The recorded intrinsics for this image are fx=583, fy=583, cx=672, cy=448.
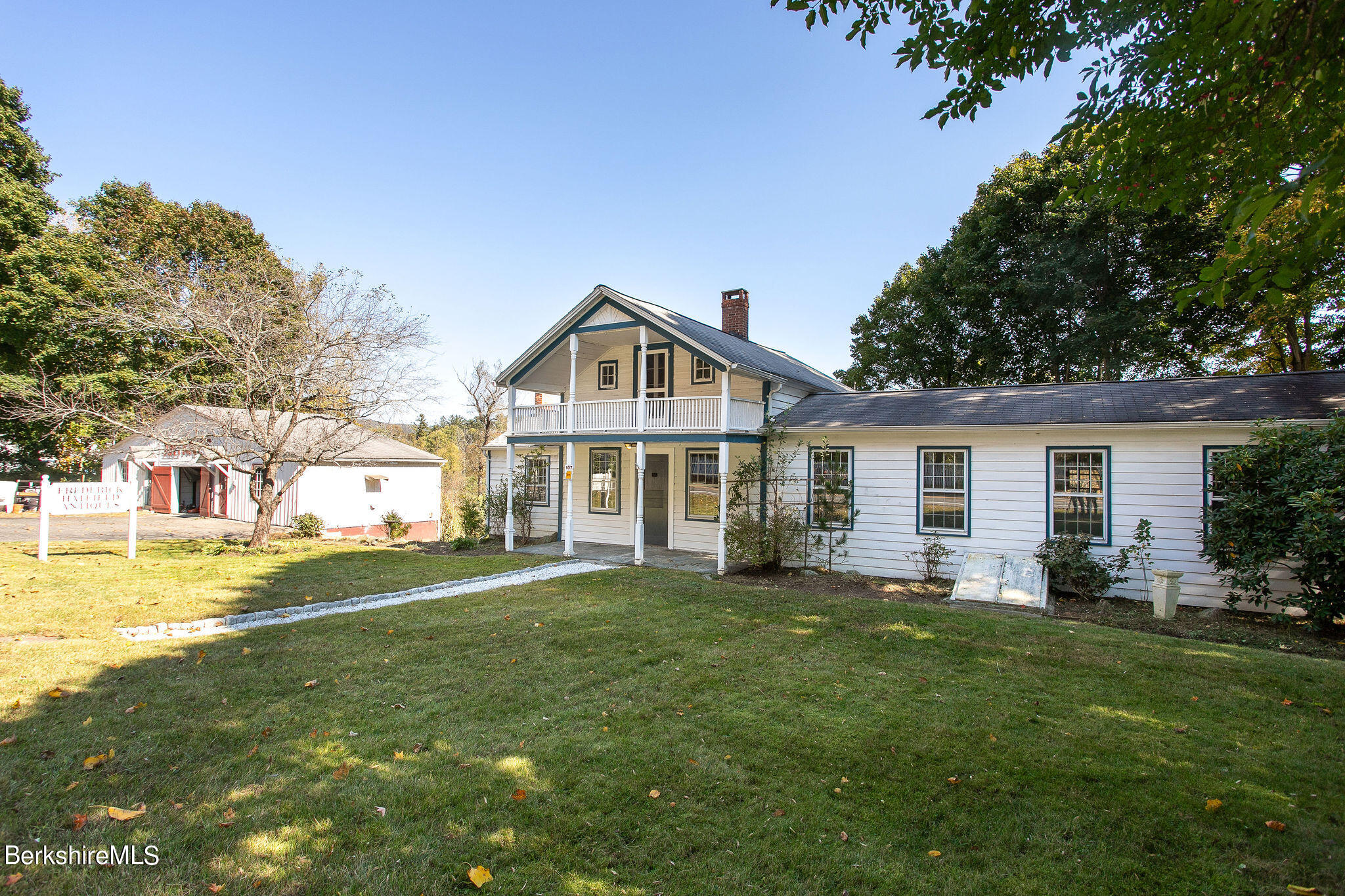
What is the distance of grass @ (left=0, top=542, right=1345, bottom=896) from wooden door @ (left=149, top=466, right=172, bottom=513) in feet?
84.6

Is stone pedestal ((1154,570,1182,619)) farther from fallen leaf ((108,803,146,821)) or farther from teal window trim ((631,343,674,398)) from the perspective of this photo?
fallen leaf ((108,803,146,821))

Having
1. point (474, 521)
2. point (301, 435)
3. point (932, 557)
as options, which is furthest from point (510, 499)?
point (301, 435)

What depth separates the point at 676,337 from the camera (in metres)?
12.7

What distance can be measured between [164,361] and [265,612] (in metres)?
28.6

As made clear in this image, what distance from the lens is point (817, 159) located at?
1358 centimetres

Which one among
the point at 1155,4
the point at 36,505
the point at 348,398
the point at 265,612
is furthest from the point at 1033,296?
the point at 36,505

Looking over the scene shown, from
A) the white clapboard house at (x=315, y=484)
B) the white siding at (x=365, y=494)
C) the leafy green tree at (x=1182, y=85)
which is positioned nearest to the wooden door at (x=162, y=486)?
the white clapboard house at (x=315, y=484)

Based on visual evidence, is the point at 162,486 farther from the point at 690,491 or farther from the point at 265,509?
the point at 690,491

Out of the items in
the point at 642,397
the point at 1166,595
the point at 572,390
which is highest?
the point at 572,390

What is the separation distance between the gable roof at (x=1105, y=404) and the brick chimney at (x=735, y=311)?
5.25 meters

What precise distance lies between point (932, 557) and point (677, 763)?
8.84m

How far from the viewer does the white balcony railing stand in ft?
41.6

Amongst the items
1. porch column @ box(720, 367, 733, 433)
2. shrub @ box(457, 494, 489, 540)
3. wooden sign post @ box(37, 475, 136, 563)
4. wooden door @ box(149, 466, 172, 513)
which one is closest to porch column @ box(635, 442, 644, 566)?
porch column @ box(720, 367, 733, 433)

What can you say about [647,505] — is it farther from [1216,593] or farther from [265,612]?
[1216,593]
